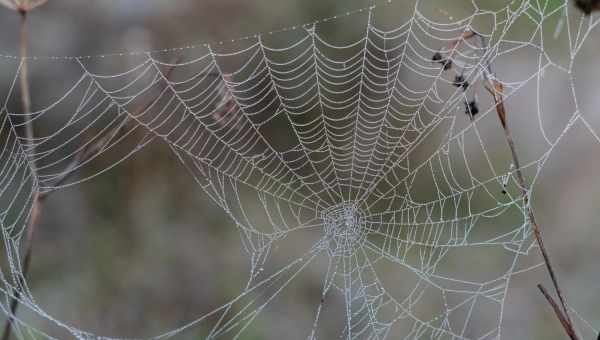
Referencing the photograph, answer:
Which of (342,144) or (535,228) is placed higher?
(342,144)

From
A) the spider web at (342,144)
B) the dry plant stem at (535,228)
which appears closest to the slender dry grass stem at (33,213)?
the dry plant stem at (535,228)

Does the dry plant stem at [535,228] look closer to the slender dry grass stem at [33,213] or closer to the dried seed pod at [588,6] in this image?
the dried seed pod at [588,6]

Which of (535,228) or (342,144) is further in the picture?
(342,144)

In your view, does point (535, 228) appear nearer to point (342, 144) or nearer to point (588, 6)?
point (588, 6)

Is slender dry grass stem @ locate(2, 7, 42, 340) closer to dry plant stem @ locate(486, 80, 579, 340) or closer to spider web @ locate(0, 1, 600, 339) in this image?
dry plant stem @ locate(486, 80, 579, 340)

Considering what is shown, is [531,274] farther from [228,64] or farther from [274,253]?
[228,64]

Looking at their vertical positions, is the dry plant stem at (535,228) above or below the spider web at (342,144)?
below

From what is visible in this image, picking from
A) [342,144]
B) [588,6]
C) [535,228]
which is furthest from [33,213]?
[342,144]

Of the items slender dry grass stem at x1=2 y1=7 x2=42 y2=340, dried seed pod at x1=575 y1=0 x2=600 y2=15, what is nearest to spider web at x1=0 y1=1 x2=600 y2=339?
slender dry grass stem at x1=2 y1=7 x2=42 y2=340

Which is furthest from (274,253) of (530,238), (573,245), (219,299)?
(573,245)

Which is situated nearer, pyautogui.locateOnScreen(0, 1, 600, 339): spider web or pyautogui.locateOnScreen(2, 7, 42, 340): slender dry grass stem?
pyautogui.locateOnScreen(2, 7, 42, 340): slender dry grass stem

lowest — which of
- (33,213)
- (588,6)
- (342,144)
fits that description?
(33,213)
